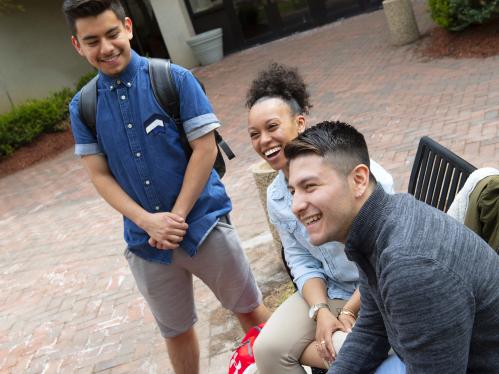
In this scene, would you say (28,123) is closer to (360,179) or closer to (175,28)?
(175,28)

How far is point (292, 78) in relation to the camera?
9.73 ft

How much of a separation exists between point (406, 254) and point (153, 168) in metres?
1.43

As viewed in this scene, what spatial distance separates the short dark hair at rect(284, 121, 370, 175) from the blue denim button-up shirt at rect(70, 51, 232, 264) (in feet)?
2.68

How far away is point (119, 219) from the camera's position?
7.19m

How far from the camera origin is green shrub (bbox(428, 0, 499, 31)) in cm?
916

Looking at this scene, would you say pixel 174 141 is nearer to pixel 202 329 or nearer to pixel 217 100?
pixel 202 329

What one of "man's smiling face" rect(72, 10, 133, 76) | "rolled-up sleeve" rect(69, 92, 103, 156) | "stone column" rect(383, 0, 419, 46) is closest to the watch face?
"rolled-up sleeve" rect(69, 92, 103, 156)

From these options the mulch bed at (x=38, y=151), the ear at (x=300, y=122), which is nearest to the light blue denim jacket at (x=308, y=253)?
the ear at (x=300, y=122)

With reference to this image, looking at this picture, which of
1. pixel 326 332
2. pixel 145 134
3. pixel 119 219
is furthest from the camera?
pixel 119 219

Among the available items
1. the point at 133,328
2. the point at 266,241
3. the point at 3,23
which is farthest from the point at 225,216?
the point at 3,23

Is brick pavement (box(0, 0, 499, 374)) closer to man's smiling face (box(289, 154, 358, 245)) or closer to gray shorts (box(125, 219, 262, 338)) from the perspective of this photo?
gray shorts (box(125, 219, 262, 338))

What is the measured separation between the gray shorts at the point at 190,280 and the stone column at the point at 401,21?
8.76 m

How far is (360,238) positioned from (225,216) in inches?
49.3

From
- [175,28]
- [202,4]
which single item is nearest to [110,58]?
[175,28]
